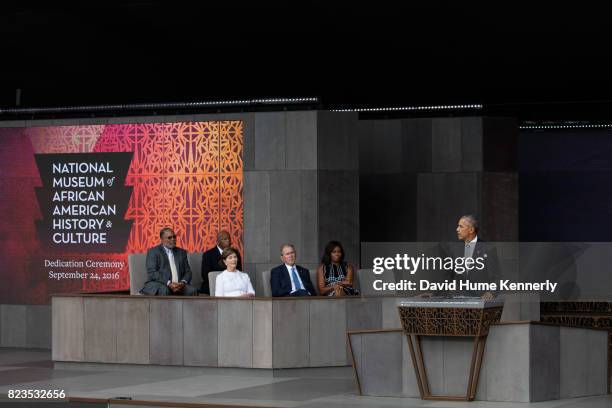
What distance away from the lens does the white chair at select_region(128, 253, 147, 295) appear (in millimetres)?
15170

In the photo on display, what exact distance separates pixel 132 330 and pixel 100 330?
1.32ft

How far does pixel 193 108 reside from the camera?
1725 centimetres

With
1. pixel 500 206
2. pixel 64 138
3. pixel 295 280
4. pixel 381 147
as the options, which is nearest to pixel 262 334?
pixel 295 280

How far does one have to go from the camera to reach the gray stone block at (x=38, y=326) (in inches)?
692

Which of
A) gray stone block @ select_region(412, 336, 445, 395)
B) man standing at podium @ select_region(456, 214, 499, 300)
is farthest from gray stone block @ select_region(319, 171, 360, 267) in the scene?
man standing at podium @ select_region(456, 214, 499, 300)

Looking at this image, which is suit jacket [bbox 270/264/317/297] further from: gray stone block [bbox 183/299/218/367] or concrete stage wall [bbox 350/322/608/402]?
concrete stage wall [bbox 350/322/608/402]

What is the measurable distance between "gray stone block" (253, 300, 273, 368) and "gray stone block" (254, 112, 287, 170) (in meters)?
2.90

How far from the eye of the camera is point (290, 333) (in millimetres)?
14203

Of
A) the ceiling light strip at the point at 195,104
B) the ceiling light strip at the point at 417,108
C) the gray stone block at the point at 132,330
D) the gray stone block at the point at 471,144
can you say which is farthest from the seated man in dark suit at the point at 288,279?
the gray stone block at the point at 471,144

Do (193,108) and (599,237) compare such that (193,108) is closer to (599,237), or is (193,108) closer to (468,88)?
(468,88)

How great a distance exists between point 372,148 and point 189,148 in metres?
3.25

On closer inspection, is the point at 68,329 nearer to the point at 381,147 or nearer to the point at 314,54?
the point at 314,54

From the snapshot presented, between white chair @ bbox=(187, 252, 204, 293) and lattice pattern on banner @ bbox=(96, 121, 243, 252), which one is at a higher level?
lattice pattern on banner @ bbox=(96, 121, 243, 252)

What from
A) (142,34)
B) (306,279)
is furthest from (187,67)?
(306,279)
